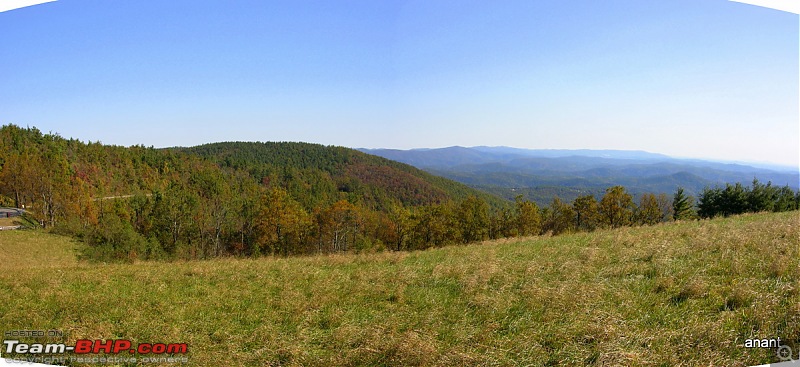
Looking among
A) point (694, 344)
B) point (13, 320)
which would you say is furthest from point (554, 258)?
point (13, 320)

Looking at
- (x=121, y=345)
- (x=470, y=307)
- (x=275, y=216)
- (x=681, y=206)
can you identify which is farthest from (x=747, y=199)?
(x=275, y=216)

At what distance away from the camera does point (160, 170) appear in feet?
279

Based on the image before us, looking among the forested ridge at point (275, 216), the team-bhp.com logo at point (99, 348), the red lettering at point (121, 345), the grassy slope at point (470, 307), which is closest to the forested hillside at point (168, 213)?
the forested ridge at point (275, 216)

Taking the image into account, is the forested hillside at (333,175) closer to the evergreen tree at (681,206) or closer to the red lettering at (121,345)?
the evergreen tree at (681,206)

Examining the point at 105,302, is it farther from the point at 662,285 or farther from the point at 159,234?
the point at 159,234

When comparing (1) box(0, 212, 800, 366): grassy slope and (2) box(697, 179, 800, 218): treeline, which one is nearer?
(1) box(0, 212, 800, 366): grassy slope

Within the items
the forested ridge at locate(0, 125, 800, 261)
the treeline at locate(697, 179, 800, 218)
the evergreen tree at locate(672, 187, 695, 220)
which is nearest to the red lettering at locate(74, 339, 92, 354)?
the forested ridge at locate(0, 125, 800, 261)

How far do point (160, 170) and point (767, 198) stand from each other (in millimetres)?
104374

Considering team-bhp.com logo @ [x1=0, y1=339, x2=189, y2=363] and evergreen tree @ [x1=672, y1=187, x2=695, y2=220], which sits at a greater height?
team-bhp.com logo @ [x1=0, y1=339, x2=189, y2=363]

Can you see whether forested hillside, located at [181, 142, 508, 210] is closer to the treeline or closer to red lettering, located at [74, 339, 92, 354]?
the treeline

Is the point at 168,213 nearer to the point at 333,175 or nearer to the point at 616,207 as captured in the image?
the point at 616,207

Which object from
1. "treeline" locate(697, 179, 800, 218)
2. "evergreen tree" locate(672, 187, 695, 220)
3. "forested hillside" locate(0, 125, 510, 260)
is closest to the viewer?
"treeline" locate(697, 179, 800, 218)

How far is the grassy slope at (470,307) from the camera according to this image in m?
3.84

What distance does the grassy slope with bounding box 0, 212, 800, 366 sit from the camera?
3.84 metres
